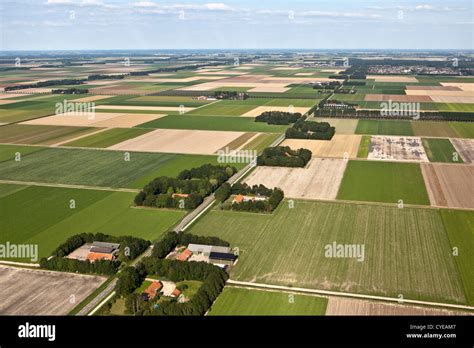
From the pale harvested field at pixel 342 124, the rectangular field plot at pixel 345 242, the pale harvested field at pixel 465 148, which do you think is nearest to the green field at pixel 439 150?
the pale harvested field at pixel 465 148

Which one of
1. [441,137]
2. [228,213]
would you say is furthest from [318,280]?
[441,137]

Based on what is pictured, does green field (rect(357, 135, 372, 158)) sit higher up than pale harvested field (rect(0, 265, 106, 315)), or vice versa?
green field (rect(357, 135, 372, 158))

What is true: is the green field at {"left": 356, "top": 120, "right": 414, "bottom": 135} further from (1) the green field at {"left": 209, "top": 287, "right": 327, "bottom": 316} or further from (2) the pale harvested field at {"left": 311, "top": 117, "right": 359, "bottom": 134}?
(1) the green field at {"left": 209, "top": 287, "right": 327, "bottom": 316}

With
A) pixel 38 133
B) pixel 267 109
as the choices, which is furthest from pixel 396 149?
pixel 38 133

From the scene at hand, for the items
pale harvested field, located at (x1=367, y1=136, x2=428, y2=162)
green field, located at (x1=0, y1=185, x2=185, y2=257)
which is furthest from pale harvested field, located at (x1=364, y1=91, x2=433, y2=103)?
green field, located at (x1=0, y1=185, x2=185, y2=257)
